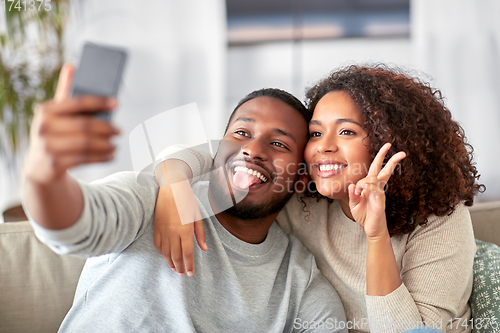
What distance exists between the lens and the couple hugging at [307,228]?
93 cm

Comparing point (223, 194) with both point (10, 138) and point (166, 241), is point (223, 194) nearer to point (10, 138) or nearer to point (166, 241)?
point (166, 241)

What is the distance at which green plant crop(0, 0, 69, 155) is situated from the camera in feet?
5.65

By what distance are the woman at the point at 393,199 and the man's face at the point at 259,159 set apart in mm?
57

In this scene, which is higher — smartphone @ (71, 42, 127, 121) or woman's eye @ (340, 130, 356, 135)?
smartphone @ (71, 42, 127, 121)

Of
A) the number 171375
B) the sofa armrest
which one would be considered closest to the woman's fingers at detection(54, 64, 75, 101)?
the number 171375

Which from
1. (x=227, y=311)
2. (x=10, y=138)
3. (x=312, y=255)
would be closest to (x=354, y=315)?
(x=312, y=255)

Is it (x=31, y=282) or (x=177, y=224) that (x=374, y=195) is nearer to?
(x=177, y=224)

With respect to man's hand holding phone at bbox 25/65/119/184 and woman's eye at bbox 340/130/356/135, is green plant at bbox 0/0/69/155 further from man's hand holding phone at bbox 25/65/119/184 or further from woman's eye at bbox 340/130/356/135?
man's hand holding phone at bbox 25/65/119/184

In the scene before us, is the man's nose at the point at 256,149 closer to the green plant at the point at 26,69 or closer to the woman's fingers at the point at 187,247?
the woman's fingers at the point at 187,247

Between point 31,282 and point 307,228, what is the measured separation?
2.75ft

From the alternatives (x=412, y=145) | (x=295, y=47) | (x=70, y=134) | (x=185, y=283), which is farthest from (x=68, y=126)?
(x=295, y=47)

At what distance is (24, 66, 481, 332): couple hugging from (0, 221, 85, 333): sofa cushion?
0.83 ft

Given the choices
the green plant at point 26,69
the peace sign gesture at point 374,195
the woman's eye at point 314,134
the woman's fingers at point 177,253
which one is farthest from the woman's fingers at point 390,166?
the green plant at point 26,69

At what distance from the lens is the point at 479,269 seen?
3.99 feet
